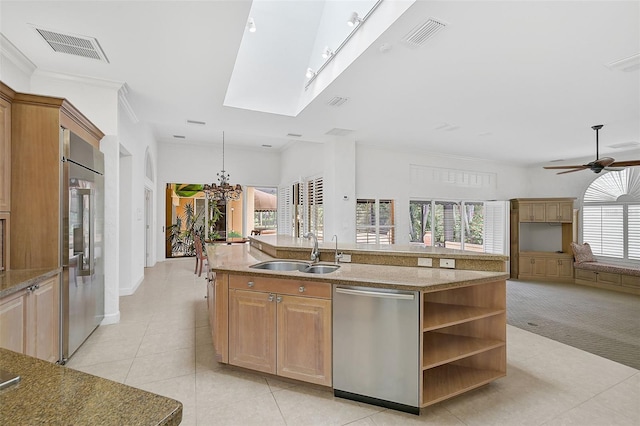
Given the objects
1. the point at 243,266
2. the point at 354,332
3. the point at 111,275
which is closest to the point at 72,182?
the point at 111,275

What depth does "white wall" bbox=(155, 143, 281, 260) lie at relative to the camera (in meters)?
8.20

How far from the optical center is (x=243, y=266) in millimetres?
2660

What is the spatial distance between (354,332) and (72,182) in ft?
9.12

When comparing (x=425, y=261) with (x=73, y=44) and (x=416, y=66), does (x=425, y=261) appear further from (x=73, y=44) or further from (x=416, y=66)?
(x=73, y=44)

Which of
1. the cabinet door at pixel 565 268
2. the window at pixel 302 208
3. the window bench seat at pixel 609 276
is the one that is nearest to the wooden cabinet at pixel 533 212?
the cabinet door at pixel 565 268

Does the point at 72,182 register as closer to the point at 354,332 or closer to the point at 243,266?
the point at 243,266

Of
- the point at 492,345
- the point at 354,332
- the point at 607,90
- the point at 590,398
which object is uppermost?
the point at 607,90

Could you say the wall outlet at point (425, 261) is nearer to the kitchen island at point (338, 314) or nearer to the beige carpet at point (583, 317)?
the kitchen island at point (338, 314)

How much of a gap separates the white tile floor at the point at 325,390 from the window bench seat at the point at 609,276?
427 cm

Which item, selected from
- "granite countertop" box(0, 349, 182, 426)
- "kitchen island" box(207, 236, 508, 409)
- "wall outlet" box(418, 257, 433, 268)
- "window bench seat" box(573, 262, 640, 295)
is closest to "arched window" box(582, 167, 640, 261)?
"window bench seat" box(573, 262, 640, 295)

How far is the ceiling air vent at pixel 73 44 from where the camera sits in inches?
109

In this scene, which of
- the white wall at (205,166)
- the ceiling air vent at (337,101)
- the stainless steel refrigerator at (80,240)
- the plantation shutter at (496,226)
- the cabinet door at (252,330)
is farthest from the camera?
the white wall at (205,166)

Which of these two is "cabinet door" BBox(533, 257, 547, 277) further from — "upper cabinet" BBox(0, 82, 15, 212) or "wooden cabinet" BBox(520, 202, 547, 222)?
"upper cabinet" BBox(0, 82, 15, 212)

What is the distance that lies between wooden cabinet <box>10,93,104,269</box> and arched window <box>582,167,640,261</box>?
9860 mm
